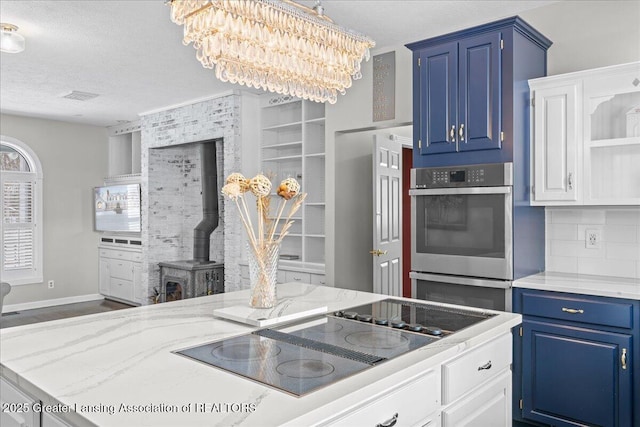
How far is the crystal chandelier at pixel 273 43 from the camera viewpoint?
168 cm

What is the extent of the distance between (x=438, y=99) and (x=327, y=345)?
7.60ft

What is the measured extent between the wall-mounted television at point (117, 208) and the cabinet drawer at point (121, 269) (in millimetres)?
498

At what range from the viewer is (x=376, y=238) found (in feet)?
15.0

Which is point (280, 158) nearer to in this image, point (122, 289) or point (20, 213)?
point (122, 289)

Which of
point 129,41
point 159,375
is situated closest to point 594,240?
point 159,375

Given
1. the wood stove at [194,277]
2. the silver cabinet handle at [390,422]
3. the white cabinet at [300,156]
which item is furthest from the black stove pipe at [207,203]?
the silver cabinet handle at [390,422]

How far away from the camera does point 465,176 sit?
322 centimetres

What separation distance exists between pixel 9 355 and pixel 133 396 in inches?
24.3

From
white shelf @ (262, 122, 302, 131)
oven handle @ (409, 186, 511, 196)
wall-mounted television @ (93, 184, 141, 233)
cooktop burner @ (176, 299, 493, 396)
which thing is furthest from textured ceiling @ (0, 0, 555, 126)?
cooktop burner @ (176, 299, 493, 396)

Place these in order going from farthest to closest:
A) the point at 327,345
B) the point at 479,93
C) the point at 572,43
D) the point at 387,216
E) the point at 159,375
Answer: the point at 387,216 < the point at 572,43 < the point at 479,93 < the point at 327,345 < the point at 159,375

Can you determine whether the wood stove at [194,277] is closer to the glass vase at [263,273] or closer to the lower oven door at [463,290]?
the lower oven door at [463,290]

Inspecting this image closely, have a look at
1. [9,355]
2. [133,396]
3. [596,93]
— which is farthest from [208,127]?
[133,396]

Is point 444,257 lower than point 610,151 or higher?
lower

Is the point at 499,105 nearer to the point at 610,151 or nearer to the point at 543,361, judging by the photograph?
the point at 610,151
